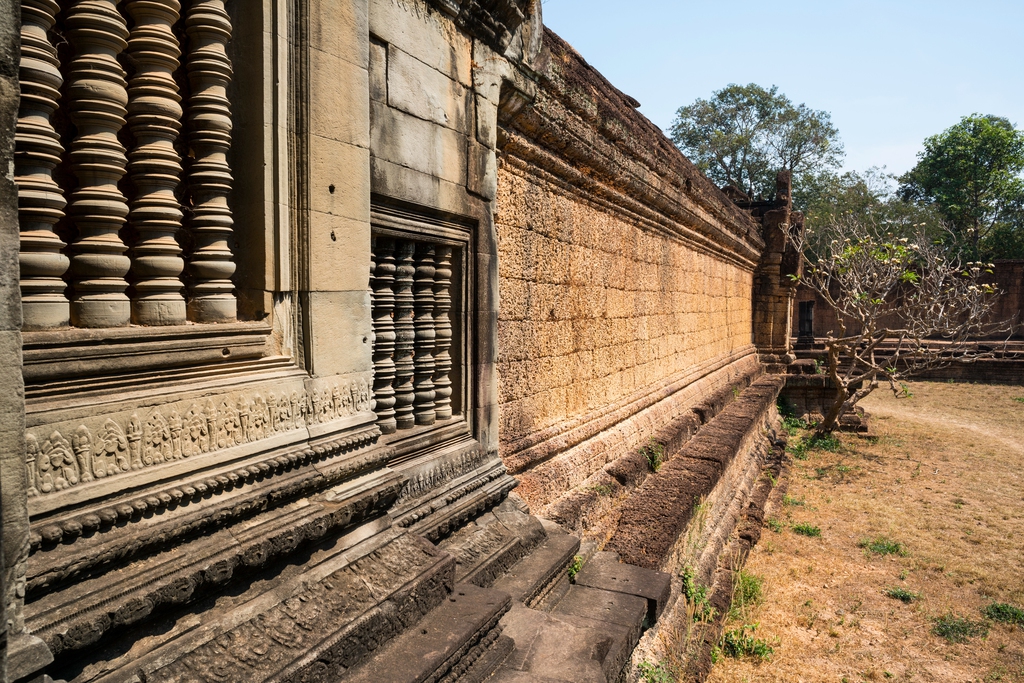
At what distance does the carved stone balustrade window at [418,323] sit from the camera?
8.79 feet

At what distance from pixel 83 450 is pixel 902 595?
6.16m

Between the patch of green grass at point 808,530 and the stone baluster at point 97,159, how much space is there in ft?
23.4

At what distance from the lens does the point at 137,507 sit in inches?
59.4

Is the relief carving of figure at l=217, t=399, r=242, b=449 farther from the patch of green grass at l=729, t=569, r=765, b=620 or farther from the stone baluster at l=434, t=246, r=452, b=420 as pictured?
the patch of green grass at l=729, t=569, r=765, b=620

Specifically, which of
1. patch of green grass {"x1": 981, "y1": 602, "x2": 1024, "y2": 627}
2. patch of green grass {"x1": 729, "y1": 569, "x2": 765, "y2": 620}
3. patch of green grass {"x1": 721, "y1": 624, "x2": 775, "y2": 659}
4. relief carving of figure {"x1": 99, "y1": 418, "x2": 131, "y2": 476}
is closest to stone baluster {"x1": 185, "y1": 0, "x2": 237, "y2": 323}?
relief carving of figure {"x1": 99, "y1": 418, "x2": 131, "y2": 476}

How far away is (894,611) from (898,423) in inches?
347

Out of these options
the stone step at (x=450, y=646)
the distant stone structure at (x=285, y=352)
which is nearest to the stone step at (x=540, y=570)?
the distant stone structure at (x=285, y=352)

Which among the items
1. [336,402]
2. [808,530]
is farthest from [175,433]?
[808,530]

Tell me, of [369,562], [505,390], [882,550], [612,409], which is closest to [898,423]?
[882,550]

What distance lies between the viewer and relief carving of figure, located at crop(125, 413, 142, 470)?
1525 mm

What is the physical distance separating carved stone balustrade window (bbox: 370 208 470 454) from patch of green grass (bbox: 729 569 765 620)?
3.35 metres

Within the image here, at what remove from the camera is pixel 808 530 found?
6.90 m

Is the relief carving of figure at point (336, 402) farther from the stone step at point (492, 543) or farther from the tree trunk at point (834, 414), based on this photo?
the tree trunk at point (834, 414)

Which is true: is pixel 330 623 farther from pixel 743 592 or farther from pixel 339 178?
pixel 743 592
